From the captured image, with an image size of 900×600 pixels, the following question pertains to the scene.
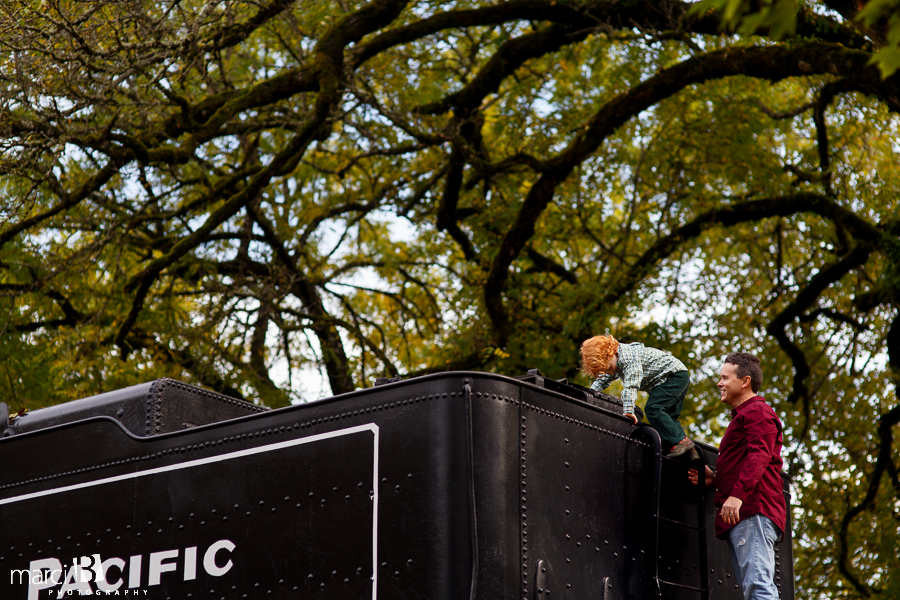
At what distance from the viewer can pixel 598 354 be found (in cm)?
464

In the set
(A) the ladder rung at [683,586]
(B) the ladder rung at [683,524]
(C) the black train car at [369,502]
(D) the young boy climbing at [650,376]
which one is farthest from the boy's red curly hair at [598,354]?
(A) the ladder rung at [683,586]

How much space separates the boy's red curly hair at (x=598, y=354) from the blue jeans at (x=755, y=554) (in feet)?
3.23

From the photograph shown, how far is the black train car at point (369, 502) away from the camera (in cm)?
364

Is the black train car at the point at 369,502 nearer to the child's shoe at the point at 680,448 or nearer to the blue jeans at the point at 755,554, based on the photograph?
the child's shoe at the point at 680,448

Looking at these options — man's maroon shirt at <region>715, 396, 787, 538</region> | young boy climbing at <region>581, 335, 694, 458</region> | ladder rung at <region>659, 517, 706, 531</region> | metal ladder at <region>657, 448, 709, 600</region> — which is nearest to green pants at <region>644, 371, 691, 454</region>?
young boy climbing at <region>581, 335, 694, 458</region>

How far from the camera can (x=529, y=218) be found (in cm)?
1064

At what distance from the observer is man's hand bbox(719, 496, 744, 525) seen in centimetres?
418

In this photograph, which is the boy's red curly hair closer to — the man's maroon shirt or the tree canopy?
the man's maroon shirt

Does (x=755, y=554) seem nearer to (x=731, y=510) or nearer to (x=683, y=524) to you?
(x=731, y=510)

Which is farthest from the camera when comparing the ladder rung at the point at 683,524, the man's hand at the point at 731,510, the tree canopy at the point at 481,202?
the tree canopy at the point at 481,202

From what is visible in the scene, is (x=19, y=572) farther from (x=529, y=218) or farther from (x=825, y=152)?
(x=825, y=152)

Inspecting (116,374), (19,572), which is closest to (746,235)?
(116,374)

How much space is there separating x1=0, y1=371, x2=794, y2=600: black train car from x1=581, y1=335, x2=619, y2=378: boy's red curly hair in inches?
7.2

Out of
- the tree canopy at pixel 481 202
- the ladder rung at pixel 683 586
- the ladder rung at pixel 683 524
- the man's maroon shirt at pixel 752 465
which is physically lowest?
the ladder rung at pixel 683 586
